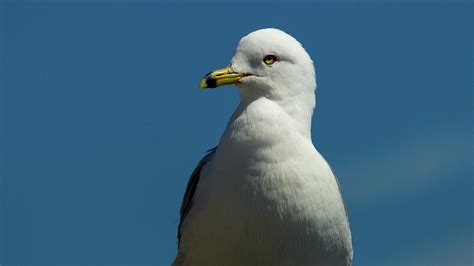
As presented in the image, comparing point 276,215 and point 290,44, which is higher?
point 290,44

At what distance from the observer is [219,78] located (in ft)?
29.0

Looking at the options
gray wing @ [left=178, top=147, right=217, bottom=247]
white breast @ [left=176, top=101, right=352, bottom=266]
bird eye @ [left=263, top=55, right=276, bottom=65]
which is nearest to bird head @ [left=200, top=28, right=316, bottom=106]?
bird eye @ [left=263, top=55, right=276, bottom=65]

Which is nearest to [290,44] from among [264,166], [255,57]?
[255,57]

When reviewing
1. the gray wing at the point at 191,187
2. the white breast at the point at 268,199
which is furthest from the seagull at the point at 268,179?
the gray wing at the point at 191,187

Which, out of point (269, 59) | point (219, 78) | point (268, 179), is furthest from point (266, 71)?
point (268, 179)

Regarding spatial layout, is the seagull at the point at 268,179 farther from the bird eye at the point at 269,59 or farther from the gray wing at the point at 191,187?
the gray wing at the point at 191,187

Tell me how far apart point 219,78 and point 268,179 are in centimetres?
113

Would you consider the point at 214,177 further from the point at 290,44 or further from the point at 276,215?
the point at 290,44

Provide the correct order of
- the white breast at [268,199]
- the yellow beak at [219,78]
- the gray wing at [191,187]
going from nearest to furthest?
1. the white breast at [268,199]
2. the yellow beak at [219,78]
3. the gray wing at [191,187]

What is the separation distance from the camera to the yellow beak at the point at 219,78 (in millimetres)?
8844

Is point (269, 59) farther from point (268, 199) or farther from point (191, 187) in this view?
point (191, 187)

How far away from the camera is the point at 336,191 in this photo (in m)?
8.97

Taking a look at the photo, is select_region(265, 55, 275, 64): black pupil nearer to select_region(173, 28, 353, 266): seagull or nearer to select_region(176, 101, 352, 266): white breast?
select_region(173, 28, 353, 266): seagull

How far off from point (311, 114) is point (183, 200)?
5.82 feet
